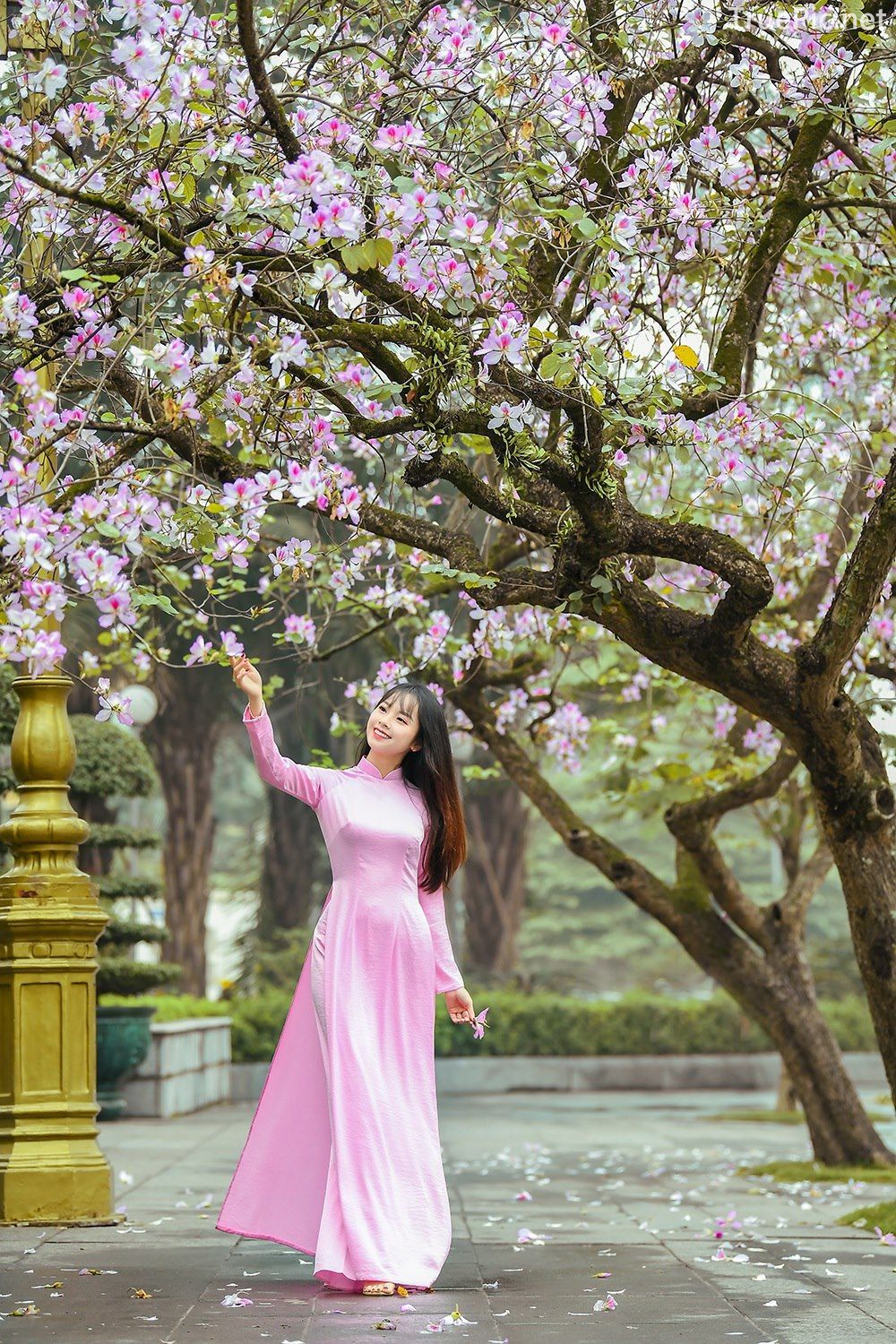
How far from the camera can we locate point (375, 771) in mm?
6305

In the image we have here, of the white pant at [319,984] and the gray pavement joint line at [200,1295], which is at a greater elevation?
the white pant at [319,984]

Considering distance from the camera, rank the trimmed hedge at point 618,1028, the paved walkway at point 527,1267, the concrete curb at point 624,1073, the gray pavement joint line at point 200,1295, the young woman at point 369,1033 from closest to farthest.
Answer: the gray pavement joint line at point 200,1295 < the paved walkway at point 527,1267 < the young woman at point 369,1033 < the concrete curb at point 624,1073 < the trimmed hedge at point 618,1028

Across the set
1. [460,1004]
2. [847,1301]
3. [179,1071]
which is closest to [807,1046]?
[847,1301]

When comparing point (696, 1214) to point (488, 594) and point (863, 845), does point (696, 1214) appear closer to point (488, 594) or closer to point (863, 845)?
point (863, 845)

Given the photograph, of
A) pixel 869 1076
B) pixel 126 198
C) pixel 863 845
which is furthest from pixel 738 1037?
pixel 126 198

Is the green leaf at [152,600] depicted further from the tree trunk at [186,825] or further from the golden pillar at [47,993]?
the tree trunk at [186,825]

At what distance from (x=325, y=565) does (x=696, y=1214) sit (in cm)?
382

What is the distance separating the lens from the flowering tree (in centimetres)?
534

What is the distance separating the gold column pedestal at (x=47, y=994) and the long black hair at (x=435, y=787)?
2143mm

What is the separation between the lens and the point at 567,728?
10906 mm

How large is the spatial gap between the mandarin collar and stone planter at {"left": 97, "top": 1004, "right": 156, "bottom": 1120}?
341 inches

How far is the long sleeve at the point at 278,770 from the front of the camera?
5.93 meters

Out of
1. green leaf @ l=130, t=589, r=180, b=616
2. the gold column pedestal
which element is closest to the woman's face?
green leaf @ l=130, t=589, r=180, b=616

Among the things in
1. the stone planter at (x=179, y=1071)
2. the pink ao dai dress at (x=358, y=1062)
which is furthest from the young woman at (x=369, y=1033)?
the stone planter at (x=179, y=1071)
